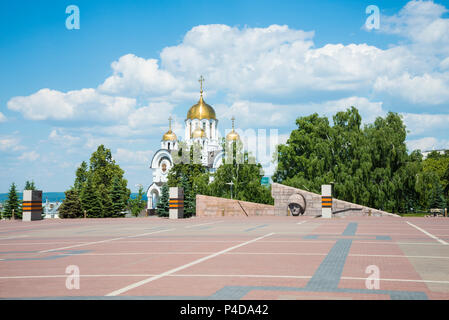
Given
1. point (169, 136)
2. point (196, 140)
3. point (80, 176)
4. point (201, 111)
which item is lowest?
point (80, 176)

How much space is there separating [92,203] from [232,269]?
165 ft

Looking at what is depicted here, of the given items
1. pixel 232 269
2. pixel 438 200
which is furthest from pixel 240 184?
pixel 232 269

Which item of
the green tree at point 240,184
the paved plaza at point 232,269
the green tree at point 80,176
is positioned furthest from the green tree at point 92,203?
the paved plaza at point 232,269

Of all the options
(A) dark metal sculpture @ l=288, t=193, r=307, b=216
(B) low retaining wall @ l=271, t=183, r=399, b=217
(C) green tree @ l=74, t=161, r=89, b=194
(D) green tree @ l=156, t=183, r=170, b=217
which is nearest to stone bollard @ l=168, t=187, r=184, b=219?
(B) low retaining wall @ l=271, t=183, r=399, b=217

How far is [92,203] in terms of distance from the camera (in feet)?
186

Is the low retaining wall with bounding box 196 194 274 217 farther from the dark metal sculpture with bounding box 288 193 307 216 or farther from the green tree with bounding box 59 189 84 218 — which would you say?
the green tree with bounding box 59 189 84 218

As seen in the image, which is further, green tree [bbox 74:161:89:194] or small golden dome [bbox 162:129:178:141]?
small golden dome [bbox 162:129:178:141]

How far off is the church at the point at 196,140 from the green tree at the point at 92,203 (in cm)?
3561

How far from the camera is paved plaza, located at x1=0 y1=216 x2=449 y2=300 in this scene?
6.91 metres

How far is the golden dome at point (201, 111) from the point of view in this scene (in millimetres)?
100000

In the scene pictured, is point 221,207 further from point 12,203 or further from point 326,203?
point 12,203

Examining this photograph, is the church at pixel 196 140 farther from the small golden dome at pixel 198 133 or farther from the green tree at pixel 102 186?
the green tree at pixel 102 186

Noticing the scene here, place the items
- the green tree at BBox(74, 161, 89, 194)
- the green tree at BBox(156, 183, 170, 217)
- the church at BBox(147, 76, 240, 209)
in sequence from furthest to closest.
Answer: the church at BBox(147, 76, 240, 209) → the green tree at BBox(74, 161, 89, 194) → the green tree at BBox(156, 183, 170, 217)
